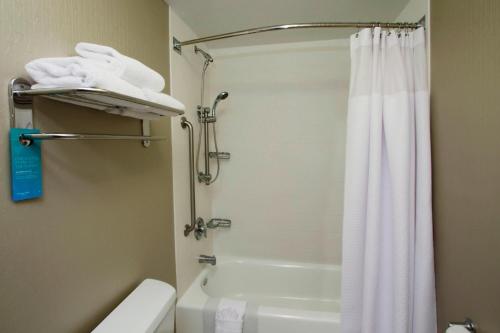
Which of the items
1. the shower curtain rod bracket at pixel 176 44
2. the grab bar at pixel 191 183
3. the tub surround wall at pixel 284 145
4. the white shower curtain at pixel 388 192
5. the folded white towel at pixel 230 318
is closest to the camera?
the white shower curtain at pixel 388 192

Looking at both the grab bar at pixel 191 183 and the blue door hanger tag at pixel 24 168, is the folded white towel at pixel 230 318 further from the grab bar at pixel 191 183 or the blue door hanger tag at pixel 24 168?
the blue door hanger tag at pixel 24 168

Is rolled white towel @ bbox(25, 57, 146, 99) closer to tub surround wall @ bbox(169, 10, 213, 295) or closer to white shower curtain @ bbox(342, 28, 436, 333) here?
tub surround wall @ bbox(169, 10, 213, 295)

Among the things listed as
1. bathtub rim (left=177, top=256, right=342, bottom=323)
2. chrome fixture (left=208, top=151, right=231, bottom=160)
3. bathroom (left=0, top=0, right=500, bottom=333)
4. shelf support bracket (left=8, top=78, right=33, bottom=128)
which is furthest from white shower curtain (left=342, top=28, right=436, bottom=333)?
shelf support bracket (left=8, top=78, right=33, bottom=128)

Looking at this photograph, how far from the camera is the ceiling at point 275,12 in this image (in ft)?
4.52

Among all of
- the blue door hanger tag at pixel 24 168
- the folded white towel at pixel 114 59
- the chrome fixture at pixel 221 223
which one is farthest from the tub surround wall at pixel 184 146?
the blue door hanger tag at pixel 24 168

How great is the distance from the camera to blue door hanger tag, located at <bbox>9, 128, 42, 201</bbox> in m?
0.61

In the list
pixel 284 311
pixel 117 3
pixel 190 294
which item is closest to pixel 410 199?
pixel 284 311

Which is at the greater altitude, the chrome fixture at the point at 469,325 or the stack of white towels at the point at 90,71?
the stack of white towels at the point at 90,71

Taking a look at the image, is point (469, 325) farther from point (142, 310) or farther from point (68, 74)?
point (68, 74)

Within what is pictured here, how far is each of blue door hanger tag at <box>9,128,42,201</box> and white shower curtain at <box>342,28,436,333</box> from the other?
4.04ft

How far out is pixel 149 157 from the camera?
1.20 meters

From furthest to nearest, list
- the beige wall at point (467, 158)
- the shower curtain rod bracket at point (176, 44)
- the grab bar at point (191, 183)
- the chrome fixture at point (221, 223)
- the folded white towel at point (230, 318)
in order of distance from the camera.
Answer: the chrome fixture at point (221, 223)
the grab bar at point (191, 183)
the shower curtain rod bracket at point (176, 44)
the folded white towel at point (230, 318)
the beige wall at point (467, 158)

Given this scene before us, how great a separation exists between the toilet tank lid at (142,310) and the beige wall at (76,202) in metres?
0.08

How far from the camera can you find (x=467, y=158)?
87cm
